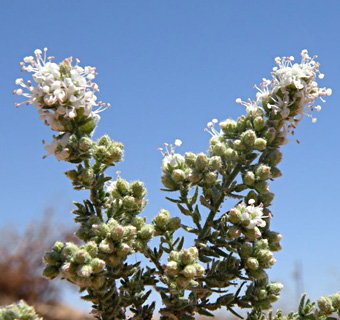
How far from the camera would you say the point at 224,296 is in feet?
7.94

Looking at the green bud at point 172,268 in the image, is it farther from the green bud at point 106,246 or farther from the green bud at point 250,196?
the green bud at point 250,196

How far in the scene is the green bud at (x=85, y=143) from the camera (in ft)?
7.07

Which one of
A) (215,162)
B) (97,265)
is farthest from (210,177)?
(97,265)

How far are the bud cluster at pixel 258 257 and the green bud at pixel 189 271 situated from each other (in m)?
0.32

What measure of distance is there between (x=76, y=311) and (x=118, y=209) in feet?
18.0

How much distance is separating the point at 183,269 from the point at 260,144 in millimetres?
698

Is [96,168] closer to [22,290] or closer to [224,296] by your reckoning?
[224,296]

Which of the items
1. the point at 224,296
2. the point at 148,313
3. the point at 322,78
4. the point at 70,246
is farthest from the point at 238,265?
the point at 322,78

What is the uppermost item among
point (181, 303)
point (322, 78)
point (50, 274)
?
point (322, 78)

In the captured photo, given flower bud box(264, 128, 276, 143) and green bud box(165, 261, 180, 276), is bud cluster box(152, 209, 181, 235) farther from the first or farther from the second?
flower bud box(264, 128, 276, 143)

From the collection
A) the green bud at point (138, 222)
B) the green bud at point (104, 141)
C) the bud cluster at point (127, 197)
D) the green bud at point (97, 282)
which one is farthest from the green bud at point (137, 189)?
the green bud at point (97, 282)

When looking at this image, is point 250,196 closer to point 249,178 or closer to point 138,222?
point 249,178

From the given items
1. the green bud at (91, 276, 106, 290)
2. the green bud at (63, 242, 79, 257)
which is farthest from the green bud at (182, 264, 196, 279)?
the green bud at (63, 242, 79, 257)

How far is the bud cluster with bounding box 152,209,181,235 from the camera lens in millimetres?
2324
